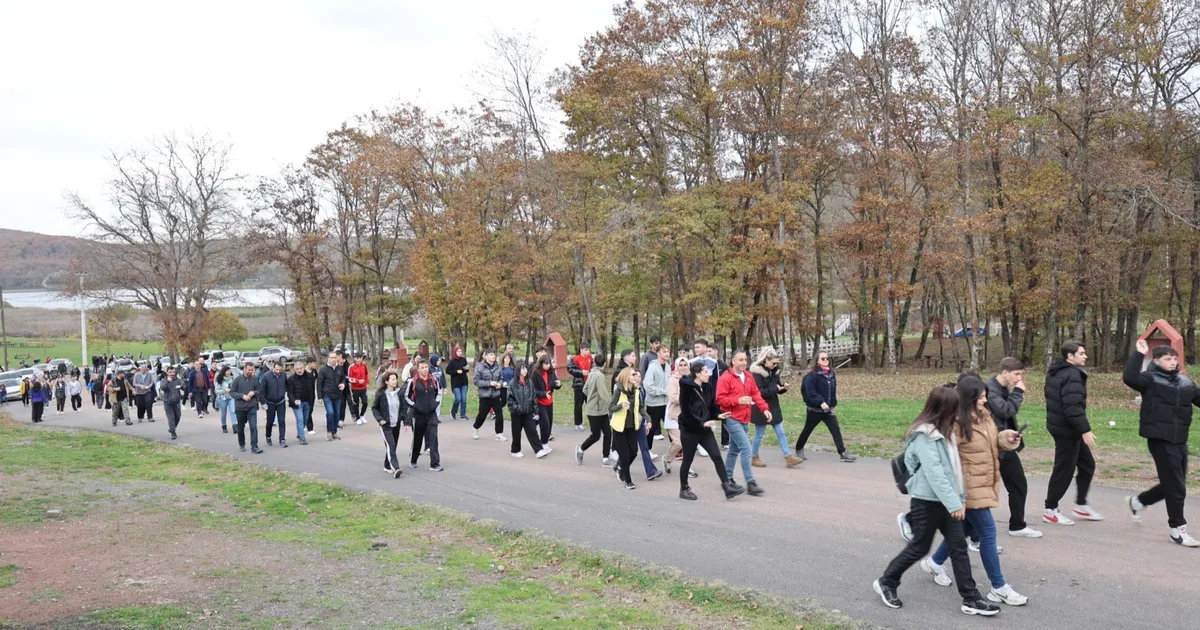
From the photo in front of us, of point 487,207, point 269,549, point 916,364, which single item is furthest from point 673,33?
point 269,549

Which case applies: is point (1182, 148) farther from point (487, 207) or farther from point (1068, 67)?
point (487, 207)

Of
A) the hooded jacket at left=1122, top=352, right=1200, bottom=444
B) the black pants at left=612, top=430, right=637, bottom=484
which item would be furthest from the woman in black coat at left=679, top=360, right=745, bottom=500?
the hooded jacket at left=1122, top=352, right=1200, bottom=444

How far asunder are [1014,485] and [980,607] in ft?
6.52

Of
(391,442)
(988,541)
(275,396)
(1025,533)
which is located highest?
(275,396)

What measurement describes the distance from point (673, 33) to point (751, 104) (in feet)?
12.5

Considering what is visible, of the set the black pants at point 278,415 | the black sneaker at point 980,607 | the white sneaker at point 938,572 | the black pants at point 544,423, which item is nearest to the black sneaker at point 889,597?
the black sneaker at point 980,607

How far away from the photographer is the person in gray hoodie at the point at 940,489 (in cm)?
553

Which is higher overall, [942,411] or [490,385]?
[942,411]

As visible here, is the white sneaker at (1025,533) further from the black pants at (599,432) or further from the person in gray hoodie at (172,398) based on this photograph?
the person in gray hoodie at (172,398)

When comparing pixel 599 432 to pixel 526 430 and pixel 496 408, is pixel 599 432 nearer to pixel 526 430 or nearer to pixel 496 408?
pixel 526 430

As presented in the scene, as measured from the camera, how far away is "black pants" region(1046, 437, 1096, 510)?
752 centimetres

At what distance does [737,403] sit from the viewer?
365 inches

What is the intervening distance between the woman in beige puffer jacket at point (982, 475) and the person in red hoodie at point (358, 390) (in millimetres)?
14961

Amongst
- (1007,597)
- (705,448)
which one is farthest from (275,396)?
(1007,597)
